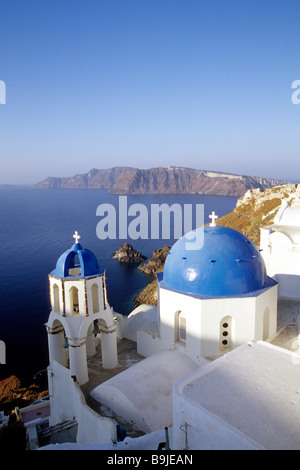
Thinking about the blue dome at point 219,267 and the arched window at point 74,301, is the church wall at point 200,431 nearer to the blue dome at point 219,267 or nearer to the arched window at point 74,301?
the blue dome at point 219,267

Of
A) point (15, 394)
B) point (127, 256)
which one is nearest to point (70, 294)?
point (15, 394)

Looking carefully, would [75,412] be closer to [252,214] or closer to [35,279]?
[35,279]

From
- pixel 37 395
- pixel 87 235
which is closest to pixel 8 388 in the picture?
pixel 37 395

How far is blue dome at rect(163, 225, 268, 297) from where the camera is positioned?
11211 millimetres

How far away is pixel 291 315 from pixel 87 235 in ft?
200

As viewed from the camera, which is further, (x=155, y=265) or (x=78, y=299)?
(x=155, y=265)

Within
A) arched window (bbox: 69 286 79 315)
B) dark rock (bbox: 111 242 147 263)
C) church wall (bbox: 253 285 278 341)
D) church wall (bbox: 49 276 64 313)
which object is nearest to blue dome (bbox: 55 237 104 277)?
church wall (bbox: 49 276 64 313)

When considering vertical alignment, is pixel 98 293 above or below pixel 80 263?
below

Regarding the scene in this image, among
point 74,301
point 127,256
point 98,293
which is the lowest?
point 127,256

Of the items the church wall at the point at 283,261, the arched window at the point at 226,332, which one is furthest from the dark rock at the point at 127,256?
the arched window at the point at 226,332

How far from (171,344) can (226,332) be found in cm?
207

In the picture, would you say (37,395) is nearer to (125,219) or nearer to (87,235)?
(87,235)

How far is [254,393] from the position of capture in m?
6.56
